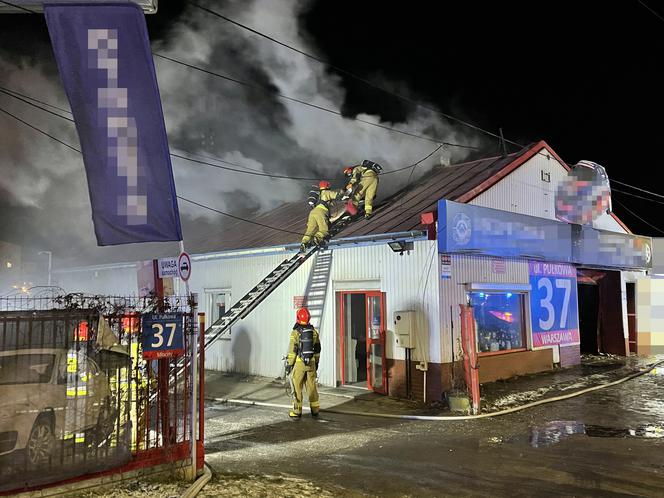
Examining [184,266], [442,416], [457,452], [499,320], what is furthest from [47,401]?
[499,320]

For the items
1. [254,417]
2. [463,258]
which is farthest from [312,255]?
[254,417]

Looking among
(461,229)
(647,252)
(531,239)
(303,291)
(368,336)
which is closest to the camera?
(461,229)

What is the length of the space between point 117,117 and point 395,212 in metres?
7.93

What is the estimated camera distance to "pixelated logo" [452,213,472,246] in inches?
420

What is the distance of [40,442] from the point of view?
5.19 metres

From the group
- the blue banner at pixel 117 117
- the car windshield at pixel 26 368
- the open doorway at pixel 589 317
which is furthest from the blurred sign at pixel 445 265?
the open doorway at pixel 589 317

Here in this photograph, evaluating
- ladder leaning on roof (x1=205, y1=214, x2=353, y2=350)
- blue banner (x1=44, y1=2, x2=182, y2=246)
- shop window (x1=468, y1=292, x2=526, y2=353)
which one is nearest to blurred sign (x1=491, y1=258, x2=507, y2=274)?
shop window (x1=468, y1=292, x2=526, y2=353)

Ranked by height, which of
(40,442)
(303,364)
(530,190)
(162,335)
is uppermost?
(530,190)

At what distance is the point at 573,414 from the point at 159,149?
8.50m

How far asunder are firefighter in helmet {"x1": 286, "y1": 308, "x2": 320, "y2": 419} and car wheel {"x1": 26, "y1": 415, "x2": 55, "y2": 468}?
4.88 metres

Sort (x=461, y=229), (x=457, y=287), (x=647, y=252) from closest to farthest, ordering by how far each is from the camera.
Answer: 1. (x=461, y=229)
2. (x=457, y=287)
3. (x=647, y=252)

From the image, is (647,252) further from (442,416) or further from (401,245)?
(442,416)

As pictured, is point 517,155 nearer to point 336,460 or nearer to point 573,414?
point 573,414

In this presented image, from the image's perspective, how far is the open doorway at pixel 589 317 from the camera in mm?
18719
